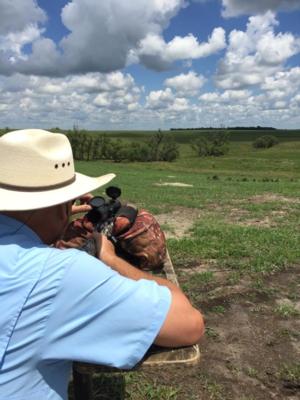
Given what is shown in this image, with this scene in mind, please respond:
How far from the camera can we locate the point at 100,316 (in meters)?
1.50

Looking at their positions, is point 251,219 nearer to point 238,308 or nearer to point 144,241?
point 238,308

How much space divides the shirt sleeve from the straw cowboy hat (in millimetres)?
256

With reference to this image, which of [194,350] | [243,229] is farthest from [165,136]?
[194,350]

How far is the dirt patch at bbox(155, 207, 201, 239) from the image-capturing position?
9.52 meters

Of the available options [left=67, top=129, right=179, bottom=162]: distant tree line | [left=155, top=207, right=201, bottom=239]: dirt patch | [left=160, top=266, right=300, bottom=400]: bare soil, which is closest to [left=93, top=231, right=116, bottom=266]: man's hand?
[left=160, top=266, right=300, bottom=400]: bare soil

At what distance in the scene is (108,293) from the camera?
1.49 meters

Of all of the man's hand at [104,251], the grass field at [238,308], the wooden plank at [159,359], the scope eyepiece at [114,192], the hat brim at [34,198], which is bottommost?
the grass field at [238,308]

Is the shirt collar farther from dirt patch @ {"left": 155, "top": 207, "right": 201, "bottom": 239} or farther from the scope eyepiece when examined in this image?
dirt patch @ {"left": 155, "top": 207, "right": 201, "bottom": 239}

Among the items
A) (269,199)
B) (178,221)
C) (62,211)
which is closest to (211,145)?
(269,199)

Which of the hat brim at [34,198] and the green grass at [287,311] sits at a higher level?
the hat brim at [34,198]

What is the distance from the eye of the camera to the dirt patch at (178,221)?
9523mm

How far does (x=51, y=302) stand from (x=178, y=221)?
9550 mm

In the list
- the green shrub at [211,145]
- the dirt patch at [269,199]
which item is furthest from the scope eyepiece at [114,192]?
the green shrub at [211,145]

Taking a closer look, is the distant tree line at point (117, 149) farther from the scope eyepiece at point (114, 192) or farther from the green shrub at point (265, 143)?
the scope eyepiece at point (114, 192)
